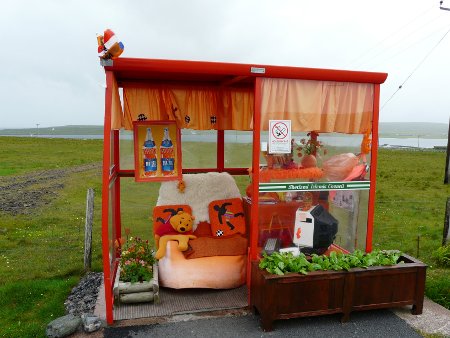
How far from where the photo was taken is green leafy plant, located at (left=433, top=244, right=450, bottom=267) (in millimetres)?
7164

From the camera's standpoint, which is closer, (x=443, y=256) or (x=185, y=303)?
(x=185, y=303)

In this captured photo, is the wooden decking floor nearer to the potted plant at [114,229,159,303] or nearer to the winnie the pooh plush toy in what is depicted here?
the potted plant at [114,229,159,303]

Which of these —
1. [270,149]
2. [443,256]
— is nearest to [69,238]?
[270,149]

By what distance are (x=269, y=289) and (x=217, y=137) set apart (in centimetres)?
342

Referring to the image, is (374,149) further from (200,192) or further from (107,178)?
(107,178)

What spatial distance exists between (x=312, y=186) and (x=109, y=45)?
3268 mm

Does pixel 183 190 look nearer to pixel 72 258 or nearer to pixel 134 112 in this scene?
pixel 134 112

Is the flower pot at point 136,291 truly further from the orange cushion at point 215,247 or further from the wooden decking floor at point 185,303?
the orange cushion at point 215,247

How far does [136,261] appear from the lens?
232 inches

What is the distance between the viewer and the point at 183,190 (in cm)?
677

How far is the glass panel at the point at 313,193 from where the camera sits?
559cm

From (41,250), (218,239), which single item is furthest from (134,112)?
(41,250)

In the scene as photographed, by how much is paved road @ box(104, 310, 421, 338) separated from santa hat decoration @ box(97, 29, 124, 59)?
3.42 metres

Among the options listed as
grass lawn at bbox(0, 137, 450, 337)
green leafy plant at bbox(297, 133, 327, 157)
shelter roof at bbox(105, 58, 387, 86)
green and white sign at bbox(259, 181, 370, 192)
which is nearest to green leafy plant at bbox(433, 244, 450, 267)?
grass lawn at bbox(0, 137, 450, 337)
